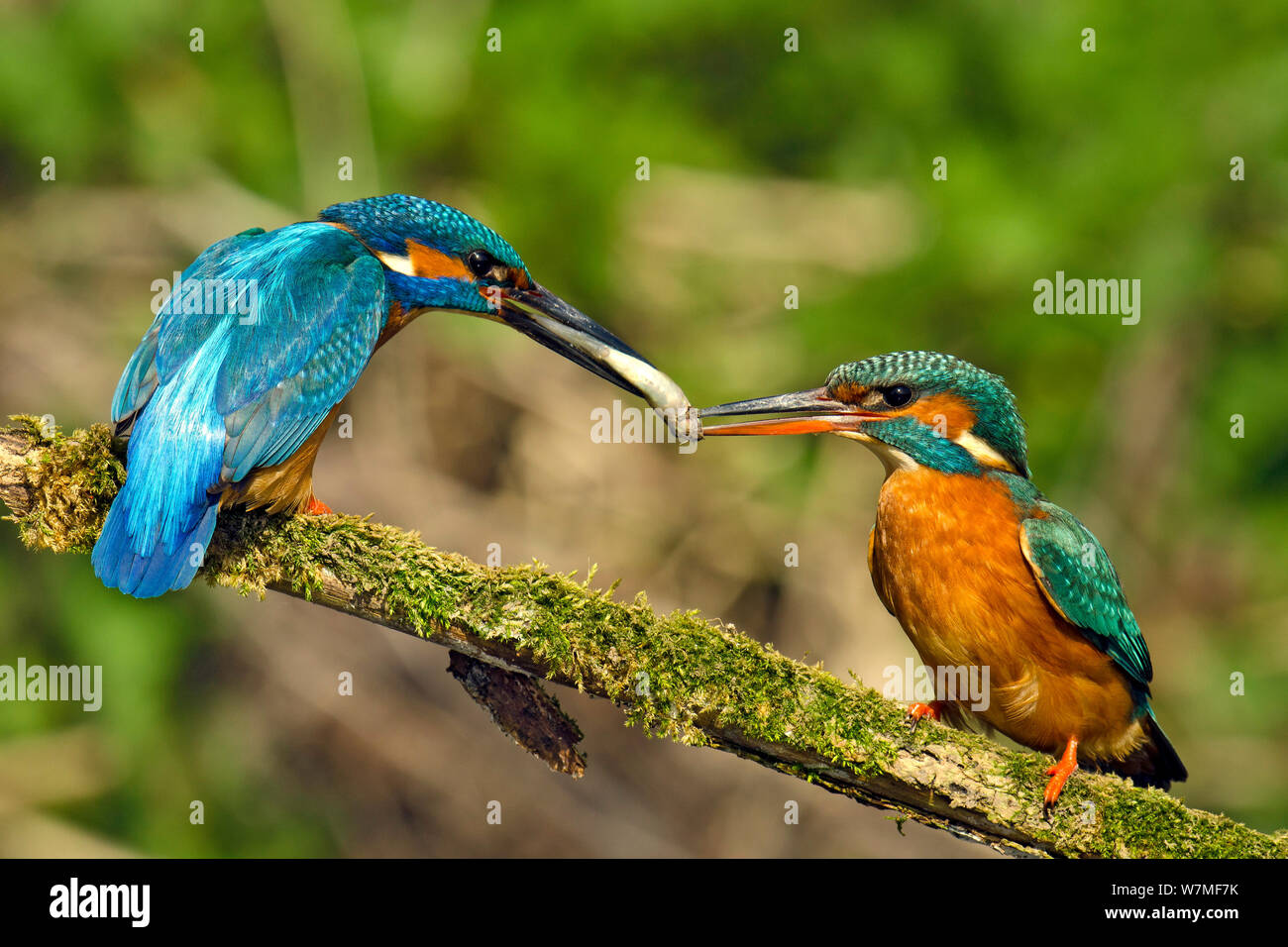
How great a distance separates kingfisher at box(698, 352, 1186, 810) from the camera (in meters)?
3.12

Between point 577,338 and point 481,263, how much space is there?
1.24ft

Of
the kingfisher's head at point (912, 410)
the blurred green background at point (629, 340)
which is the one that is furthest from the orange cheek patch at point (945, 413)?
the blurred green background at point (629, 340)

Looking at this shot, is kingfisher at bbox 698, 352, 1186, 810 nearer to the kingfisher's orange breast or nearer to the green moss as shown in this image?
the kingfisher's orange breast

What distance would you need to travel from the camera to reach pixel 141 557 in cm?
260

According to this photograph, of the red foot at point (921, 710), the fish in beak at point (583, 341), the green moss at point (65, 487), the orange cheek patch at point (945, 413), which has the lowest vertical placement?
the red foot at point (921, 710)

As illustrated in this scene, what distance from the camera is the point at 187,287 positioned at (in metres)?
3.14

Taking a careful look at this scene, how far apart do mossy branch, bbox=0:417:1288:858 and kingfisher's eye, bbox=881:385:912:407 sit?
92cm

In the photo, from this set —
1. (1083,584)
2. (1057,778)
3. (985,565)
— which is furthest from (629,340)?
(1057,778)

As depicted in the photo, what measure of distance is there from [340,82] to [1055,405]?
4.36 meters

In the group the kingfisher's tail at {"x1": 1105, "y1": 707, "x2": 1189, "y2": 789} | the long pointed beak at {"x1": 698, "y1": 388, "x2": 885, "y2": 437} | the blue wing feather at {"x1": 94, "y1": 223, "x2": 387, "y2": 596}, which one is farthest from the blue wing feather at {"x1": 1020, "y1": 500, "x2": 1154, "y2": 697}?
the blue wing feather at {"x1": 94, "y1": 223, "x2": 387, "y2": 596}

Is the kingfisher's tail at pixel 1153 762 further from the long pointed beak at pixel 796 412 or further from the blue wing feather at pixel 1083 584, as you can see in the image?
the long pointed beak at pixel 796 412

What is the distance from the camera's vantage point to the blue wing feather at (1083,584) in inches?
122

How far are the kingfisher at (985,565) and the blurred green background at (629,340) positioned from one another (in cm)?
228

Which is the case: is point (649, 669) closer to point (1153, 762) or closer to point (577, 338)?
point (577, 338)
